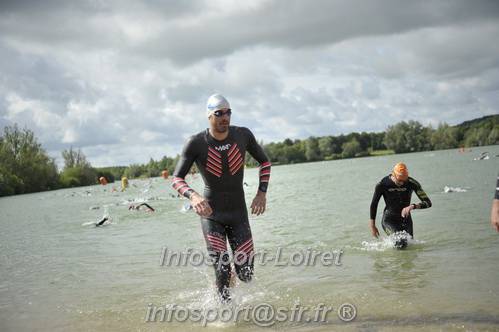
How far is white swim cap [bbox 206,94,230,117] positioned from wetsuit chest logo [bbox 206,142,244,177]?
1.58 feet

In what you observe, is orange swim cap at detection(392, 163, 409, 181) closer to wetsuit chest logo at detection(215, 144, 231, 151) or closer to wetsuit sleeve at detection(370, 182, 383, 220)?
wetsuit sleeve at detection(370, 182, 383, 220)

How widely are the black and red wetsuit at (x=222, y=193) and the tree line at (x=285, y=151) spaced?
86.8 meters

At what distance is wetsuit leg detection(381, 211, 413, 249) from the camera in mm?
8867

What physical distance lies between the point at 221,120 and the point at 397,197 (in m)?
5.13

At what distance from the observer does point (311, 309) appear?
5.74 metres

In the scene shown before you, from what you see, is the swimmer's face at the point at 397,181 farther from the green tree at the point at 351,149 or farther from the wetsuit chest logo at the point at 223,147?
the green tree at the point at 351,149

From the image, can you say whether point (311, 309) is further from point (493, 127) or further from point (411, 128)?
point (411, 128)

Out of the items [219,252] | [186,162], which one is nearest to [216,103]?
[186,162]

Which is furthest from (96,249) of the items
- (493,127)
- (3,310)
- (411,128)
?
(411,128)

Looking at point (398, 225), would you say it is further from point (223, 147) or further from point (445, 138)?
point (445, 138)

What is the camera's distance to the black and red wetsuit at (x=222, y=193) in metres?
5.43

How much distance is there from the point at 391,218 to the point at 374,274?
2278 mm

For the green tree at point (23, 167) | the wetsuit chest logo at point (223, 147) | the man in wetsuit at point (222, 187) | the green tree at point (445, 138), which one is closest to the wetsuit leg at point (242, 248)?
the man in wetsuit at point (222, 187)

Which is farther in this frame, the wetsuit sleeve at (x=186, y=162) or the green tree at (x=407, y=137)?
the green tree at (x=407, y=137)
